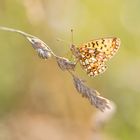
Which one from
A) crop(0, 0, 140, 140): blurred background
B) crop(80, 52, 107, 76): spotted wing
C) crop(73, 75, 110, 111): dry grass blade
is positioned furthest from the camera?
crop(0, 0, 140, 140): blurred background

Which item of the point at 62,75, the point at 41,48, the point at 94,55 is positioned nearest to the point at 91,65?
the point at 94,55

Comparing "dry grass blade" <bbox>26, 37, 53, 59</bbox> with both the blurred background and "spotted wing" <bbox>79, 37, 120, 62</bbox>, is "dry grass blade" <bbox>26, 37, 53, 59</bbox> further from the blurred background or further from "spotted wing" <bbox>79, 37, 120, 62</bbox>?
the blurred background

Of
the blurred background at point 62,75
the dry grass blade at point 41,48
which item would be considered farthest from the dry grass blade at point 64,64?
the blurred background at point 62,75

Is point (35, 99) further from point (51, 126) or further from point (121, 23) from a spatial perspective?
point (121, 23)

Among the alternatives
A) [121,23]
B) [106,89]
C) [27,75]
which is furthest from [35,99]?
[121,23]

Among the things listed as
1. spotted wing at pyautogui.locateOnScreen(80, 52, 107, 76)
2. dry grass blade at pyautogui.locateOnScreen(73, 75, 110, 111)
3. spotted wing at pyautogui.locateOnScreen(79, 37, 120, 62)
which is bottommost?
dry grass blade at pyautogui.locateOnScreen(73, 75, 110, 111)

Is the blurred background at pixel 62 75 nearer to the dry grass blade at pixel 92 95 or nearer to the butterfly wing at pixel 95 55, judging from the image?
the butterfly wing at pixel 95 55

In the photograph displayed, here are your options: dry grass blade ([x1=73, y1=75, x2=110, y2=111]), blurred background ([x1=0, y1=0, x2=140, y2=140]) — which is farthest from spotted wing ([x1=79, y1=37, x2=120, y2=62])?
blurred background ([x1=0, y1=0, x2=140, y2=140])
